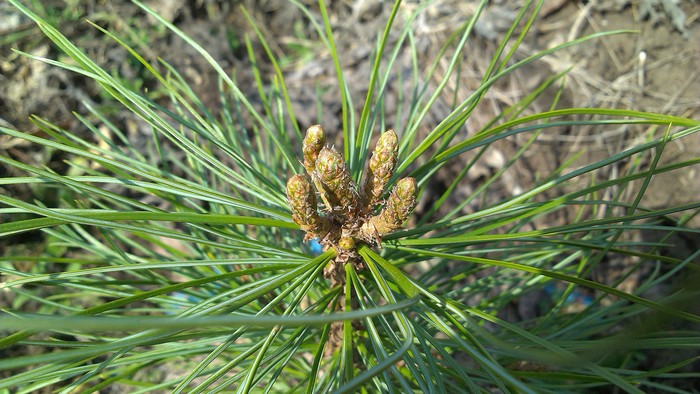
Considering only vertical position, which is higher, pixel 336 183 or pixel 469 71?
pixel 469 71

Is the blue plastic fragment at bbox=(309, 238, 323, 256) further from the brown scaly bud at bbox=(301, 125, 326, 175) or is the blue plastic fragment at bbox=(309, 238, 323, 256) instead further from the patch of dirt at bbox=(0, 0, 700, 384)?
the patch of dirt at bbox=(0, 0, 700, 384)

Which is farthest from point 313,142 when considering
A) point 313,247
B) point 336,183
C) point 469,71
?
point 469,71

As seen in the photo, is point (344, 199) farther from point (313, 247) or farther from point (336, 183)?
point (313, 247)

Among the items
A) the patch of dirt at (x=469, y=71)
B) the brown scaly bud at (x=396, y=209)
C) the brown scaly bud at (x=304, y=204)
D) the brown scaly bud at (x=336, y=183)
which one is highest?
the patch of dirt at (x=469, y=71)

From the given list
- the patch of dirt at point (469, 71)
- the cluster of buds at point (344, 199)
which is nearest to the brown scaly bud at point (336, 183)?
the cluster of buds at point (344, 199)

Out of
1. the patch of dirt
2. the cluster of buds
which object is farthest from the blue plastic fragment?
the patch of dirt

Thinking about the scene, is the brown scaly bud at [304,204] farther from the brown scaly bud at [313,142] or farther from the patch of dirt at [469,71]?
the patch of dirt at [469,71]
